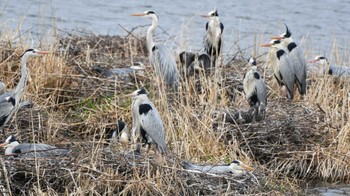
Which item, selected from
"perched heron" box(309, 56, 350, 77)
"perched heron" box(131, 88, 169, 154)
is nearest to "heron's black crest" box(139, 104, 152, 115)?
"perched heron" box(131, 88, 169, 154)

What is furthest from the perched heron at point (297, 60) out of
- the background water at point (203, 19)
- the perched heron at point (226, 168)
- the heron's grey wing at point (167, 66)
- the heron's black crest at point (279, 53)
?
the background water at point (203, 19)

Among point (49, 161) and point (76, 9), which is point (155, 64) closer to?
point (49, 161)

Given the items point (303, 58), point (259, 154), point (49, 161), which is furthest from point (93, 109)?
point (303, 58)

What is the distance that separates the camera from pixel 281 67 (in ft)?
34.9

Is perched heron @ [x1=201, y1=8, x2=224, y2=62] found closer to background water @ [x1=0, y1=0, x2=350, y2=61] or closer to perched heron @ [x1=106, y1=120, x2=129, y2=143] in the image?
background water @ [x1=0, y1=0, x2=350, y2=61]

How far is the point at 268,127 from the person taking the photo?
Result: 884 cm

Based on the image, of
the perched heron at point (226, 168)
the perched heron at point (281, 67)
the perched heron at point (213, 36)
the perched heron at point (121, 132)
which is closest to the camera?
the perched heron at point (226, 168)

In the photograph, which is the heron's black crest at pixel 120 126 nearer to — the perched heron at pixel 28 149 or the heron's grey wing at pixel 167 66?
the perched heron at pixel 28 149

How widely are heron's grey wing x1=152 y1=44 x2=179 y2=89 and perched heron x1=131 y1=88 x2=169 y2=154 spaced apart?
182 cm

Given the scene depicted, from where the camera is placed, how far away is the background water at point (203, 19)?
51.5 feet

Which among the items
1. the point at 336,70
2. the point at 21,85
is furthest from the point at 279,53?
the point at 21,85

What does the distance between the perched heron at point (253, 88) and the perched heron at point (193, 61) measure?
74 centimetres

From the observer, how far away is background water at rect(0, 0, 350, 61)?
15.7 metres

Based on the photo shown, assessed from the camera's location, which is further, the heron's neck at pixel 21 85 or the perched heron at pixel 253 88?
the perched heron at pixel 253 88
